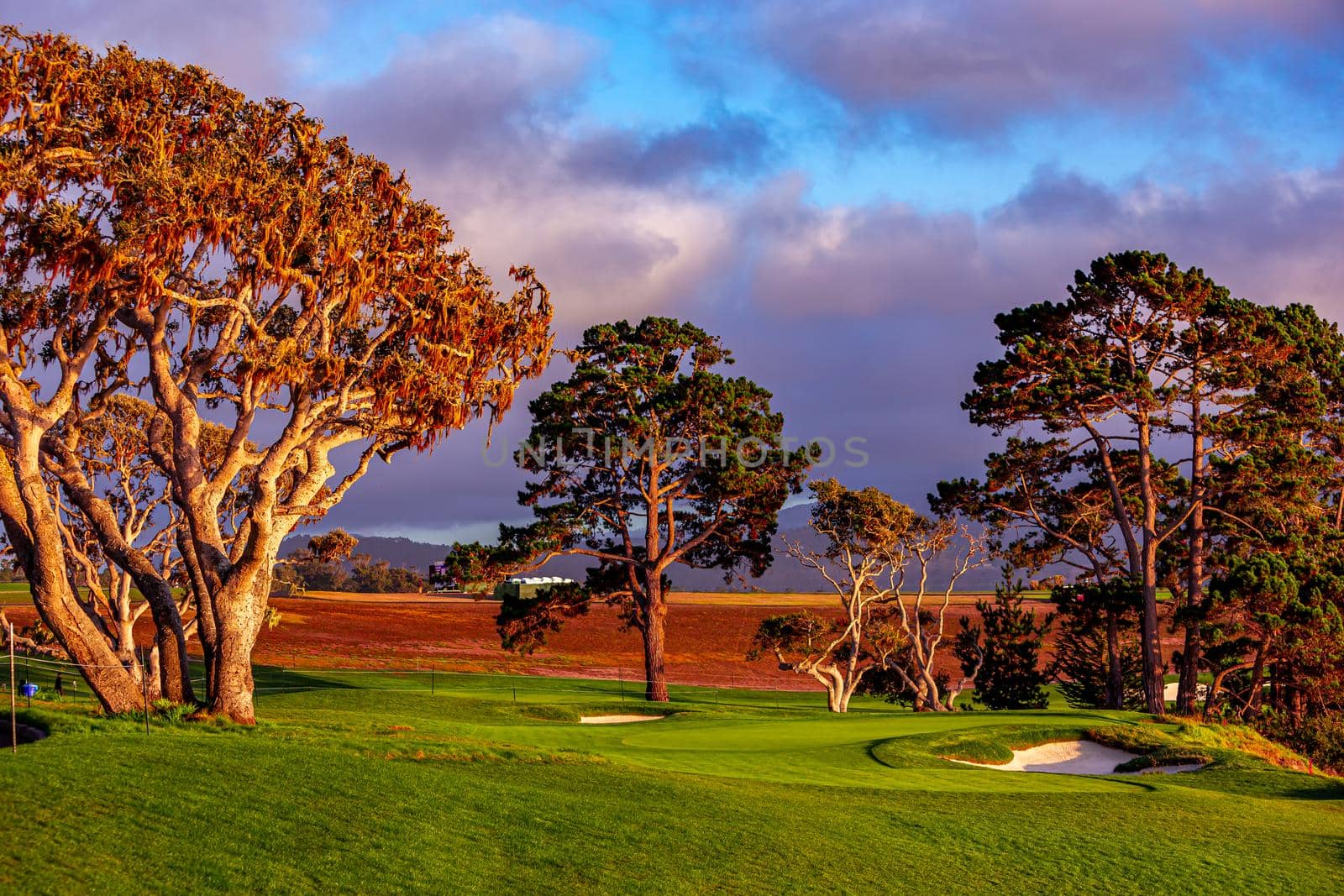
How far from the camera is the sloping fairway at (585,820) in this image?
38.0 ft

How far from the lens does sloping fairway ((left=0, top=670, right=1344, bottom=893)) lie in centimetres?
1157

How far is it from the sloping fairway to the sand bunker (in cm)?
517

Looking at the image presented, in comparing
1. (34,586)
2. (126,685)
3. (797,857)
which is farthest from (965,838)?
(34,586)

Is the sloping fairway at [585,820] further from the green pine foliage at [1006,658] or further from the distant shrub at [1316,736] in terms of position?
the green pine foliage at [1006,658]

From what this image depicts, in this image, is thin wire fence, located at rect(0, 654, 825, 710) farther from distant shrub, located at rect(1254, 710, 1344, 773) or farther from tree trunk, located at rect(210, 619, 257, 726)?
distant shrub, located at rect(1254, 710, 1344, 773)

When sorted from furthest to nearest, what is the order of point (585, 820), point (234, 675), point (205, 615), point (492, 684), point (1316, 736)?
point (492, 684) → point (1316, 736) → point (205, 615) → point (234, 675) → point (585, 820)

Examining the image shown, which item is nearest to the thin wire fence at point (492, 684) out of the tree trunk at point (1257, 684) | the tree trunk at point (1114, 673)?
the tree trunk at point (1114, 673)

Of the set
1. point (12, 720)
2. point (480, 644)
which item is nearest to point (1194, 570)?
point (12, 720)

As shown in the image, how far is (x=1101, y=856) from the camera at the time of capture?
1556 centimetres

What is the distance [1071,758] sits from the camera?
31.3m

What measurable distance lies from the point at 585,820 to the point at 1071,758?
20854 millimetres

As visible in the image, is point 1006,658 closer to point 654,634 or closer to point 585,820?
point 654,634

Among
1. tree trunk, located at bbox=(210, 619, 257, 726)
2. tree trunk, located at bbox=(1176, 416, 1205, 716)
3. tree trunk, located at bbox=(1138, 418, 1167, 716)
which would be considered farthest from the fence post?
tree trunk, located at bbox=(1176, 416, 1205, 716)

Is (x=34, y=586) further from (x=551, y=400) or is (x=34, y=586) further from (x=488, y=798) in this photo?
(x=551, y=400)
